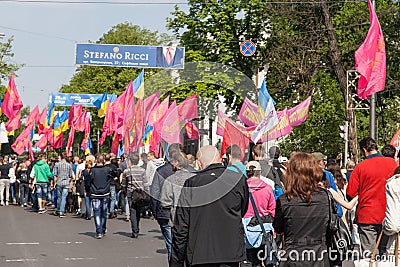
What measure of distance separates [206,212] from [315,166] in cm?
104

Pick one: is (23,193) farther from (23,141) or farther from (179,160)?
(179,160)

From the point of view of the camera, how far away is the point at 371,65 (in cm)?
1588

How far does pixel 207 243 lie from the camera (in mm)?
6680

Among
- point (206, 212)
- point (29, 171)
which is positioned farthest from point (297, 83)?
point (206, 212)

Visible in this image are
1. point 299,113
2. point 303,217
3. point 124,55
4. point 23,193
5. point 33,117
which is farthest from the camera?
point 33,117

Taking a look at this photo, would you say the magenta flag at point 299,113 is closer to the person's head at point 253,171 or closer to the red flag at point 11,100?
the red flag at point 11,100

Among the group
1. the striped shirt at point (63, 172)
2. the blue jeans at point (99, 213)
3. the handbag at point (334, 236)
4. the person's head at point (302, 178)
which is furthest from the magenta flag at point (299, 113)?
the person's head at point (302, 178)

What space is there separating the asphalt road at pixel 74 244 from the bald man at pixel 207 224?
218 inches

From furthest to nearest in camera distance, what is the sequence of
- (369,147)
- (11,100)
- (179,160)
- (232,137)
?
(11,100) → (232,137) → (179,160) → (369,147)

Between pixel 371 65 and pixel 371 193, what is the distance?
6.82 meters

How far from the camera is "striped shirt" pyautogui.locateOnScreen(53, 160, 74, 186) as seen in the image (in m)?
22.1

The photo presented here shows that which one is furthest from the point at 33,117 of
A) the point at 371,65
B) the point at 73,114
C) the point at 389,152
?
the point at 389,152

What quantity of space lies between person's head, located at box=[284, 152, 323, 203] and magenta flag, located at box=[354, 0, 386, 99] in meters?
9.76

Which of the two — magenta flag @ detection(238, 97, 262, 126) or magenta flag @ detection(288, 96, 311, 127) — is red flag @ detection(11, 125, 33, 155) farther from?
magenta flag @ detection(238, 97, 262, 126)
